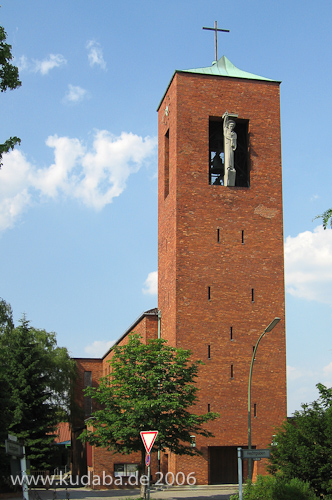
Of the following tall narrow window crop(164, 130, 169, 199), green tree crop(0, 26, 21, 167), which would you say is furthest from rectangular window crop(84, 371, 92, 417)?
green tree crop(0, 26, 21, 167)

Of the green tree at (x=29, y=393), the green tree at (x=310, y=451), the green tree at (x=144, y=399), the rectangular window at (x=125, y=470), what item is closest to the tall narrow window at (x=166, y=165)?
the green tree at (x=29, y=393)

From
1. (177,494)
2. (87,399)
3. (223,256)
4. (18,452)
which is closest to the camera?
(18,452)

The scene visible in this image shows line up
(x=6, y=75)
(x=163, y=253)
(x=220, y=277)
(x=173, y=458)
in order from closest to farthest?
(x=6, y=75) → (x=173, y=458) → (x=220, y=277) → (x=163, y=253)

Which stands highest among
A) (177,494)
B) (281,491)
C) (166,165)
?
(166,165)

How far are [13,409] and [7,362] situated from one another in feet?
8.86

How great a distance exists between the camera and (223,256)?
33250 millimetres

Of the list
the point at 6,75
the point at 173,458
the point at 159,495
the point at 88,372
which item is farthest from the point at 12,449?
the point at 88,372

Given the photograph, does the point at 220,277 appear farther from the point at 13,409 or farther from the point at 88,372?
the point at 88,372

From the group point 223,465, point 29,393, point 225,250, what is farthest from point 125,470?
point 225,250

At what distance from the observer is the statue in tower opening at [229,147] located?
34125 mm

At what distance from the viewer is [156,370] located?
24516 millimetres

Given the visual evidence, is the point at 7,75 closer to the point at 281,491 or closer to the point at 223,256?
the point at 281,491

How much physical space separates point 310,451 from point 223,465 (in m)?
14.6

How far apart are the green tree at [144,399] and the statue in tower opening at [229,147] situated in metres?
12.1
